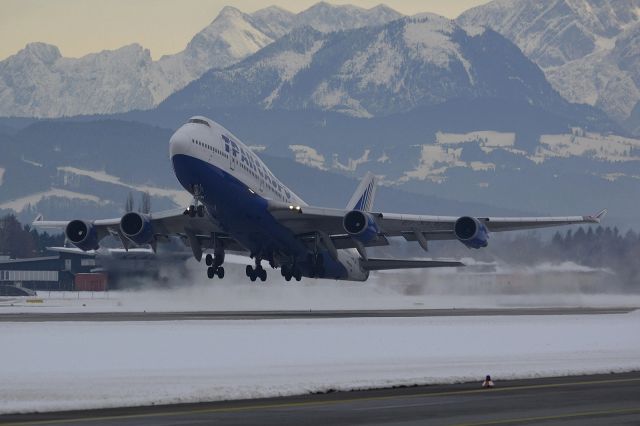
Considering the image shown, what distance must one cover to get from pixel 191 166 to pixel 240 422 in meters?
32.0

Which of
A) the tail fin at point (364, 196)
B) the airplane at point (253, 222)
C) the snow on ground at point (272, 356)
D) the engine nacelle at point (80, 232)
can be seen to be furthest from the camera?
the tail fin at point (364, 196)

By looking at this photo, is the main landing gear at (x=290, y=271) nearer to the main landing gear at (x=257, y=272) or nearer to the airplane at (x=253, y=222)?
the airplane at (x=253, y=222)

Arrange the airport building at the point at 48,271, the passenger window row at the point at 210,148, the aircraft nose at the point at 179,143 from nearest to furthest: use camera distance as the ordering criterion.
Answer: the aircraft nose at the point at 179,143, the passenger window row at the point at 210,148, the airport building at the point at 48,271

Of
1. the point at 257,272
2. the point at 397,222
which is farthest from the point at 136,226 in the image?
the point at 397,222

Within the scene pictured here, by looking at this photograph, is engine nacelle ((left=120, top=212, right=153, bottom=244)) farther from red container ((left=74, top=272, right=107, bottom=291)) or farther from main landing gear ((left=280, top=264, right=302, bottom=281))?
red container ((left=74, top=272, right=107, bottom=291))

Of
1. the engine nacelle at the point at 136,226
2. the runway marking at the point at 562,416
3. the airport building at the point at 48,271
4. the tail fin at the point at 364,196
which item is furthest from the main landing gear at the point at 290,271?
the airport building at the point at 48,271

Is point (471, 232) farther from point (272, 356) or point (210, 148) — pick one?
point (272, 356)

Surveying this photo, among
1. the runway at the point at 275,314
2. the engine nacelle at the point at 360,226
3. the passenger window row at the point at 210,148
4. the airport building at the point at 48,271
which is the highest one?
the airport building at the point at 48,271

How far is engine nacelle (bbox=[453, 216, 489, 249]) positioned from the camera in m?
68.2

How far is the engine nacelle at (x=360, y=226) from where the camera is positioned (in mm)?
66750

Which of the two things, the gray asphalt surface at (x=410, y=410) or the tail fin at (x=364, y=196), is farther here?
the tail fin at (x=364, y=196)

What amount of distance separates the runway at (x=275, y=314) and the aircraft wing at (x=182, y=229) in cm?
399

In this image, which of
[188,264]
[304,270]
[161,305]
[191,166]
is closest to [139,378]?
[191,166]

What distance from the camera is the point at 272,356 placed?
47562 mm
